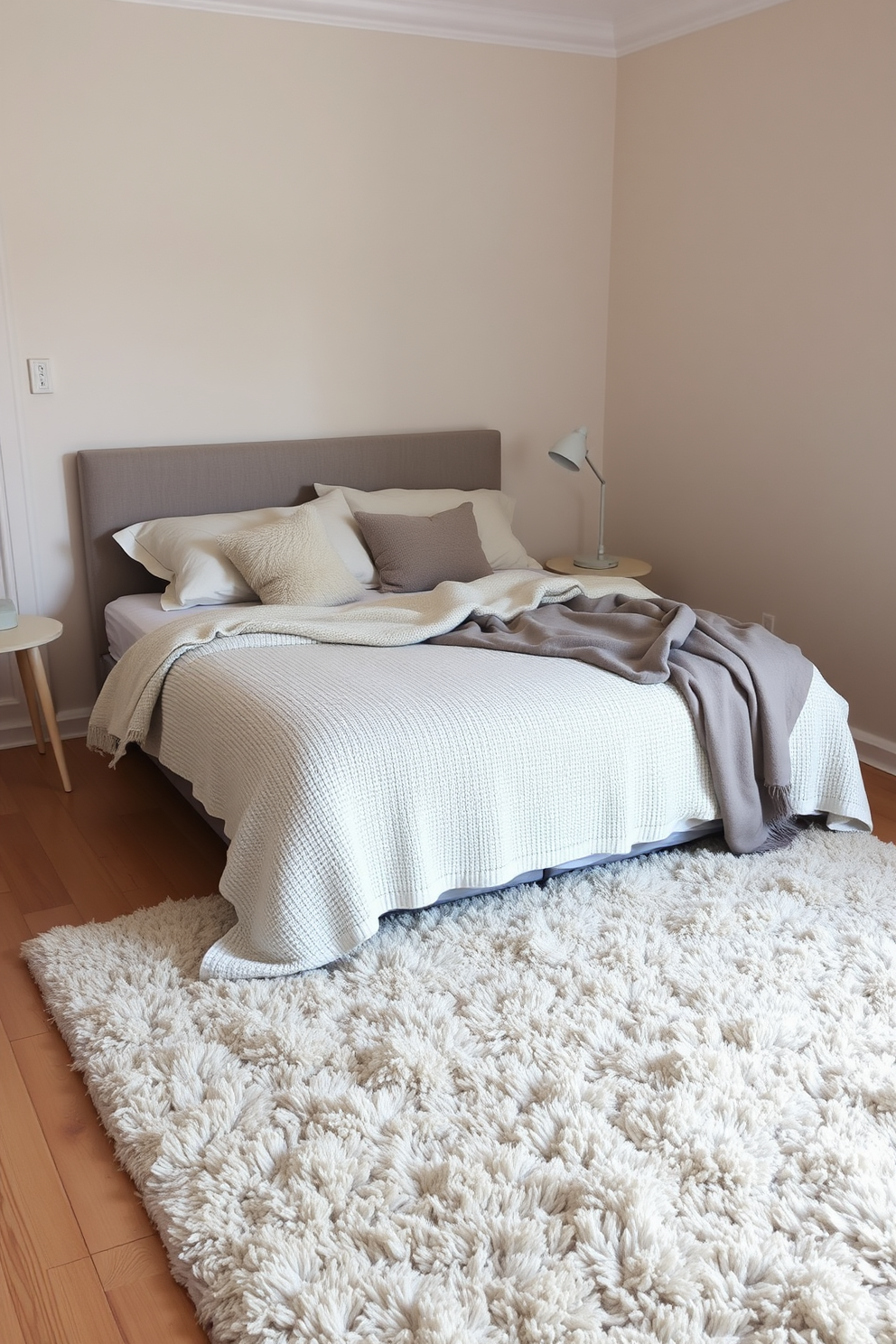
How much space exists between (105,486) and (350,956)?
201 centimetres

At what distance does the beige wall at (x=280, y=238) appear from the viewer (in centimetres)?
363

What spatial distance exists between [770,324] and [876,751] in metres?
1.52

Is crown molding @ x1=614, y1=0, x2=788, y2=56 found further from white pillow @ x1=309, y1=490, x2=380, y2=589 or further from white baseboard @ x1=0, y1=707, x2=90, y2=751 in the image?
white baseboard @ x1=0, y1=707, x2=90, y2=751

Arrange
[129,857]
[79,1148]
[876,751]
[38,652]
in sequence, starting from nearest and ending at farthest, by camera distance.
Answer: [79,1148]
[129,857]
[38,652]
[876,751]

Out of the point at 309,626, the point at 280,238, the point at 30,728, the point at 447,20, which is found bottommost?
the point at 30,728

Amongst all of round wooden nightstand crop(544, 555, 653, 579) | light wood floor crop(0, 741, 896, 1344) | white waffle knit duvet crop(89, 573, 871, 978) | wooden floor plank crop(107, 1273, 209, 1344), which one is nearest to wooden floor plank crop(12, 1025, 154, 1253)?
light wood floor crop(0, 741, 896, 1344)

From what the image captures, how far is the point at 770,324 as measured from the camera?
398 cm

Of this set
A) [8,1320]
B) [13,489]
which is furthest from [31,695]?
[8,1320]

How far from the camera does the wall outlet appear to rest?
3.68m

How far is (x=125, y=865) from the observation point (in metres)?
3.00

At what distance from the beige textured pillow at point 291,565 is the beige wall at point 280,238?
2.24 feet

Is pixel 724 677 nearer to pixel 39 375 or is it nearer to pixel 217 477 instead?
pixel 217 477

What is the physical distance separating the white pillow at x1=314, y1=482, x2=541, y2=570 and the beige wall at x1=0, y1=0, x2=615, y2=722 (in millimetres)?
386

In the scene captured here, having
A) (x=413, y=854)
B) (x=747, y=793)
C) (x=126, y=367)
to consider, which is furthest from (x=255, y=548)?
(x=747, y=793)
